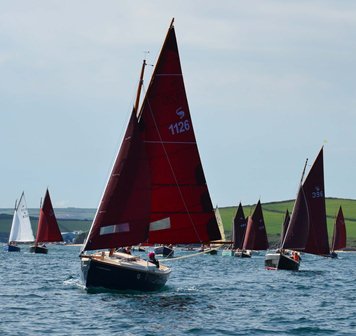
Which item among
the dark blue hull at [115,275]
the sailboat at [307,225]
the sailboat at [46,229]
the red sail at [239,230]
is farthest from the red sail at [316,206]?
the red sail at [239,230]

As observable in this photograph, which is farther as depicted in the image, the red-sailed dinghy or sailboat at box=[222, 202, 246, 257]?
sailboat at box=[222, 202, 246, 257]

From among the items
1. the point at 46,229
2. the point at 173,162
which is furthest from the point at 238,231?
the point at 173,162

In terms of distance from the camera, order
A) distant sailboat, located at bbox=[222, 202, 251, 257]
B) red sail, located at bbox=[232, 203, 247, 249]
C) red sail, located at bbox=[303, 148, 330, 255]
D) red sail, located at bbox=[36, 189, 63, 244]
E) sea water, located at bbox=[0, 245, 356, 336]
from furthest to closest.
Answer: red sail, located at bbox=[232, 203, 247, 249] → distant sailboat, located at bbox=[222, 202, 251, 257] → red sail, located at bbox=[36, 189, 63, 244] → red sail, located at bbox=[303, 148, 330, 255] → sea water, located at bbox=[0, 245, 356, 336]

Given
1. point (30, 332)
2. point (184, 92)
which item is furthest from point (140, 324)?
point (184, 92)

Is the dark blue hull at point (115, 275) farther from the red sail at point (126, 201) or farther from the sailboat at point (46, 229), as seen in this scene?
the sailboat at point (46, 229)

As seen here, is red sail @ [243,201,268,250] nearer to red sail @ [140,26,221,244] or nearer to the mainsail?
the mainsail

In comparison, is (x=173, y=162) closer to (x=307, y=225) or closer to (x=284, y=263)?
(x=284, y=263)

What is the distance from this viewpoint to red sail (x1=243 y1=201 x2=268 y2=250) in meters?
143

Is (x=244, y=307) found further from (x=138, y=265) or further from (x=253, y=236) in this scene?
(x=253, y=236)

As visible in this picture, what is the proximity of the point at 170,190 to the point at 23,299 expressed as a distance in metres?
9.25

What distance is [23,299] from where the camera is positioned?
160ft

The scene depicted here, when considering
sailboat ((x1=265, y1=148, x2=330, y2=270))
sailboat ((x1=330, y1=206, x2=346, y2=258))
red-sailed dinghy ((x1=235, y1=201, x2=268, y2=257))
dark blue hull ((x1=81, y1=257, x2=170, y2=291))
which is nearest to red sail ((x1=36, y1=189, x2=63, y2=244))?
red-sailed dinghy ((x1=235, y1=201, x2=268, y2=257))

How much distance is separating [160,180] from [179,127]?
286 cm

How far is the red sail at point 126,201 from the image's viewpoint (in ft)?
161
